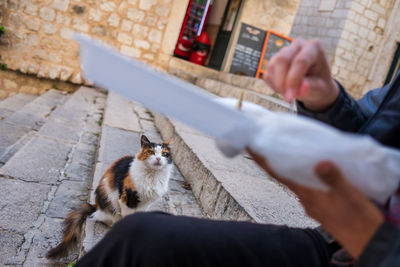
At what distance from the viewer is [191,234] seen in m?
0.82

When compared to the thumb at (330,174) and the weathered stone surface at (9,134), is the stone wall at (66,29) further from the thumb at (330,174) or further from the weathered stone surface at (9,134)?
the thumb at (330,174)

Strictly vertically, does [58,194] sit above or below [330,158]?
below

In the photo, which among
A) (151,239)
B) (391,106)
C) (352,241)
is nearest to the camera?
(352,241)

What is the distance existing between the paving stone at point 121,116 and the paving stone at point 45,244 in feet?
6.00

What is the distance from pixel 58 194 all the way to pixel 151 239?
1.97 metres

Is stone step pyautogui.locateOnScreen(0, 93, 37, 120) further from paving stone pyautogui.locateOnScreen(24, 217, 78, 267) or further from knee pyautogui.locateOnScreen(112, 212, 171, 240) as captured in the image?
knee pyautogui.locateOnScreen(112, 212, 171, 240)

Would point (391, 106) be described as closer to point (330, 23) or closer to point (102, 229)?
point (102, 229)

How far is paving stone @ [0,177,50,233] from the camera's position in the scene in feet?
6.79

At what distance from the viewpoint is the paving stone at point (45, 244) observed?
181cm

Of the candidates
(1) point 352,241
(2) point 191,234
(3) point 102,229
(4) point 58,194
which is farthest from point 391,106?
(4) point 58,194

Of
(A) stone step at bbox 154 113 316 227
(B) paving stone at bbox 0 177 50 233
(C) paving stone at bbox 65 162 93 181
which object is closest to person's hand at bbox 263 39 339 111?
(A) stone step at bbox 154 113 316 227

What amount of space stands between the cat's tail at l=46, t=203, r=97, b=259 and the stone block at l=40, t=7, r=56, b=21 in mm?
5661

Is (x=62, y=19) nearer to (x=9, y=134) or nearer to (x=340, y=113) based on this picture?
(x=9, y=134)

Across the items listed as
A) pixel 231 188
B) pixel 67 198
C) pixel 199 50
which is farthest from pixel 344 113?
pixel 199 50
